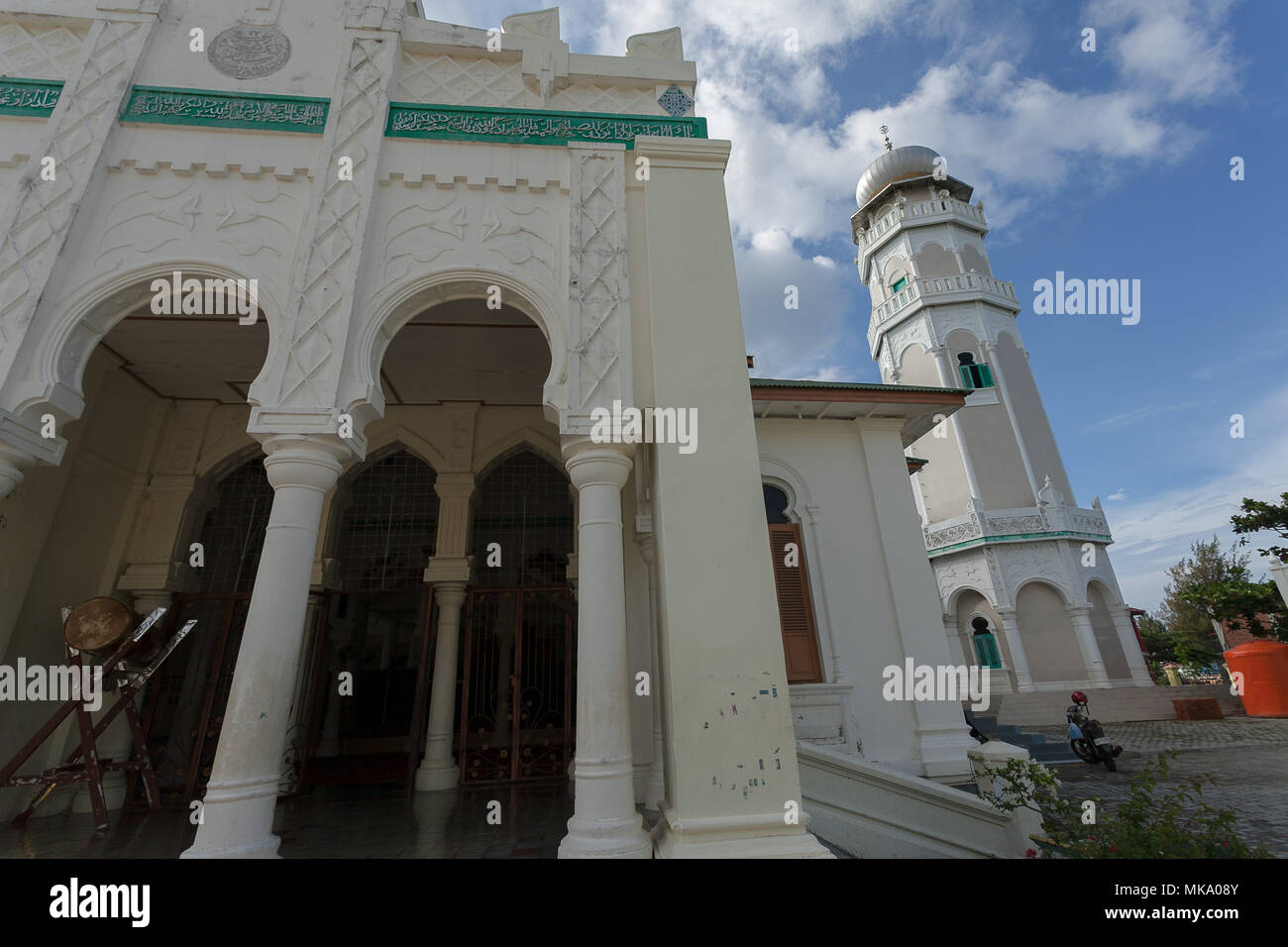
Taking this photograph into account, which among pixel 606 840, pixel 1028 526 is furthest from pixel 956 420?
pixel 606 840

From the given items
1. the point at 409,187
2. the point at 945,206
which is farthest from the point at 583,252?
the point at 945,206

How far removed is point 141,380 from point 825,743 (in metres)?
10.1

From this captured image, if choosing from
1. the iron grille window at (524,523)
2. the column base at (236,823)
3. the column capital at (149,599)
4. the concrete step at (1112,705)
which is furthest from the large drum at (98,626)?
the concrete step at (1112,705)

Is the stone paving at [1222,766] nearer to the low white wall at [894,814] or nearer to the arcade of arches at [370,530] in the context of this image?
the low white wall at [894,814]

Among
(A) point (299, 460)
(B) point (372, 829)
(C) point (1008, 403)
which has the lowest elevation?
(B) point (372, 829)

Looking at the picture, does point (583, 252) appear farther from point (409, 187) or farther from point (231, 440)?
point (231, 440)

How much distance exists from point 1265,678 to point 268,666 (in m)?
20.8

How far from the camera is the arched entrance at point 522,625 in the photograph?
7.19 meters

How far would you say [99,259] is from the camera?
5008mm

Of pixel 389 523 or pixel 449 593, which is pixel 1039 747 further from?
pixel 389 523

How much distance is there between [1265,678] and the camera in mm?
13961

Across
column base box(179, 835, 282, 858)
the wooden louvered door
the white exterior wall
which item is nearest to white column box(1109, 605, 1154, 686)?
the white exterior wall
